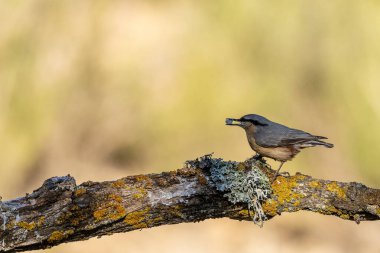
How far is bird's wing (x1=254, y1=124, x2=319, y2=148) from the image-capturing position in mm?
6160

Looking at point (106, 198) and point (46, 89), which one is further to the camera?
point (46, 89)

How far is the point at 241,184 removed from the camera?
528cm

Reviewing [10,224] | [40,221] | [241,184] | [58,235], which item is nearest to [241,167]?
[241,184]

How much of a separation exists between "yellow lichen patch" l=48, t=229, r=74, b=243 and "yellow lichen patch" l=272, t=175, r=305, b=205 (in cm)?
186

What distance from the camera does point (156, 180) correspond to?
504 cm

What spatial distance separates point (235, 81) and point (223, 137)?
1.42 meters

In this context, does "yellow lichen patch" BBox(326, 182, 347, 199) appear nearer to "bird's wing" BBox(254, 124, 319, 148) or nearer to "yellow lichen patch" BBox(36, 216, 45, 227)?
"bird's wing" BBox(254, 124, 319, 148)

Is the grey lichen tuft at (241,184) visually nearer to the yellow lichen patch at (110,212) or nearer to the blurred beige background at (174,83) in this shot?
the yellow lichen patch at (110,212)

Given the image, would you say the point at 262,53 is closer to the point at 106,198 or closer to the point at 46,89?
the point at 46,89

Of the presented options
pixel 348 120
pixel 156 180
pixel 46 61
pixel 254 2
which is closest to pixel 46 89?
pixel 46 61

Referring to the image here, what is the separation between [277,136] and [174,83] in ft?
27.8

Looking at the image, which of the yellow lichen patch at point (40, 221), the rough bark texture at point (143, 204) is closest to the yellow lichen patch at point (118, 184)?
the rough bark texture at point (143, 204)

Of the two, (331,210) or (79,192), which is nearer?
(79,192)

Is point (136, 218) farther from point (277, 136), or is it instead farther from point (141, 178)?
point (277, 136)
